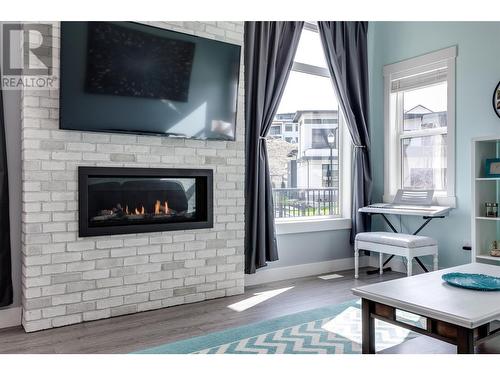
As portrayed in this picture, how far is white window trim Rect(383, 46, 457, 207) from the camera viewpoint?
13.5 ft

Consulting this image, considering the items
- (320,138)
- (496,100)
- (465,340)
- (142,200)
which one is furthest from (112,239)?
(496,100)

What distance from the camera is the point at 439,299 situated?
2090mm

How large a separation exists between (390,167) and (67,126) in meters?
3.40

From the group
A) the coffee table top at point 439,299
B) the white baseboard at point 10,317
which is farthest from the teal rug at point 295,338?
the white baseboard at point 10,317

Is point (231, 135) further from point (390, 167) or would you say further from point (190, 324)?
point (390, 167)

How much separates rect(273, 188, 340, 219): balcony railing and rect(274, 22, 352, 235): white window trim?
52 mm

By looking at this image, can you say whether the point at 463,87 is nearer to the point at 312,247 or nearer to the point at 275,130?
the point at 275,130

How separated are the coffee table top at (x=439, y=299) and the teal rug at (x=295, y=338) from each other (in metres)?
0.44

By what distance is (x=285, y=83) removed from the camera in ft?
13.7

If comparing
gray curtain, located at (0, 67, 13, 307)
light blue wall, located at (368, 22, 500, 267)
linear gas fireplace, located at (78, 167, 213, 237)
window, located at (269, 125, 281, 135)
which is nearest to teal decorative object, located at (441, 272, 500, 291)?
light blue wall, located at (368, 22, 500, 267)

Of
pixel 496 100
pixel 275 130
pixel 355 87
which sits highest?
pixel 355 87

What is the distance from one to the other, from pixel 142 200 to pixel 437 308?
7.28 ft

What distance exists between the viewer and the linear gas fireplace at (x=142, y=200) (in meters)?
3.03

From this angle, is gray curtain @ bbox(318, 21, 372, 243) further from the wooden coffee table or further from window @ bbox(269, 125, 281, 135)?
the wooden coffee table
